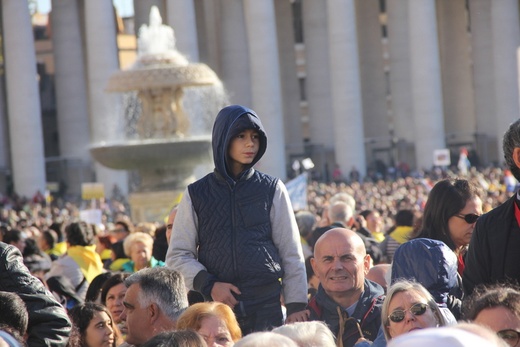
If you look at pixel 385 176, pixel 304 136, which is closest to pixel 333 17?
pixel 385 176

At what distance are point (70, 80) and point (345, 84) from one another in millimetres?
15306

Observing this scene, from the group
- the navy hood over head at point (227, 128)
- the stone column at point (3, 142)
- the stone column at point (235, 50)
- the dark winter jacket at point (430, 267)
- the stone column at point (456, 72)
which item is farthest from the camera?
the stone column at point (456, 72)

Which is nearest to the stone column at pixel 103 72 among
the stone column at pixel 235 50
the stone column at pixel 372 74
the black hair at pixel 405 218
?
the stone column at pixel 235 50

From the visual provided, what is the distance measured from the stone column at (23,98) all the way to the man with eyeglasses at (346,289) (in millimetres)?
59370

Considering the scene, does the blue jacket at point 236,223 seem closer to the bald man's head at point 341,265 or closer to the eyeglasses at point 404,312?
the bald man's head at point 341,265

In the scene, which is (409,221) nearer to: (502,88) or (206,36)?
(502,88)

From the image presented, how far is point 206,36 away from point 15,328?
7553cm

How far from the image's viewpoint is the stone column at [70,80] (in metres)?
75.6

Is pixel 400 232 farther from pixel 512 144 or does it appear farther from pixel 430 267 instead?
pixel 512 144

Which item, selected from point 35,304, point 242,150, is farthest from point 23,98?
point 35,304

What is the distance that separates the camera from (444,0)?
8869 cm

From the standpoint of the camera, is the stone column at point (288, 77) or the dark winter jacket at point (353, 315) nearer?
the dark winter jacket at point (353, 315)

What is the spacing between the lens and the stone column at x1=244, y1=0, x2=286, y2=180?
7106 centimetres

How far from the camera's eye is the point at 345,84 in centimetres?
7294
